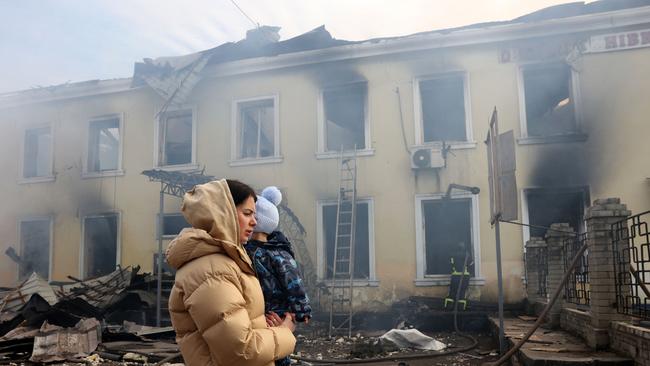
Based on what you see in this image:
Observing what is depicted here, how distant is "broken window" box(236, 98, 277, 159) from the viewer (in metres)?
14.2

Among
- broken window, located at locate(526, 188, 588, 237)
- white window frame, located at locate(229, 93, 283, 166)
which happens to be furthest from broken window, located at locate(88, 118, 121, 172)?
broken window, located at locate(526, 188, 588, 237)

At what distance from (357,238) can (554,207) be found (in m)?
4.72

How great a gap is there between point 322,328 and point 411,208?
11.7ft

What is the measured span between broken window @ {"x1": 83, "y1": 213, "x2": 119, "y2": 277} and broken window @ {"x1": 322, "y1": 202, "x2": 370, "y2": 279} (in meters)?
6.51

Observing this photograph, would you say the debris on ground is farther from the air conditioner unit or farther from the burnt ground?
the air conditioner unit

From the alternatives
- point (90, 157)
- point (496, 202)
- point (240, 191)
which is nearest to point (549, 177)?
point (496, 202)

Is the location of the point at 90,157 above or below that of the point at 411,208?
above

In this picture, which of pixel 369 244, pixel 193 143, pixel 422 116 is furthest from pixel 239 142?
pixel 422 116

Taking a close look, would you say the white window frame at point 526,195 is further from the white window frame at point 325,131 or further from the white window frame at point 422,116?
the white window frame at point 325,131

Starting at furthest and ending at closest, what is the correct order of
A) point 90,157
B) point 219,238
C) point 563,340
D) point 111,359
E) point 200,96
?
point 90,157 < point 200,96 < point 111,359 < point 563,340 < point 219,238

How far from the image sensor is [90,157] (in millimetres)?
15695

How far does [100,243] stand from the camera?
15359mm

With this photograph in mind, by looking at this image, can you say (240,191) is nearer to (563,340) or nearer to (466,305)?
(563,340)

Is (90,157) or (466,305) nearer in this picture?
(466,305)
